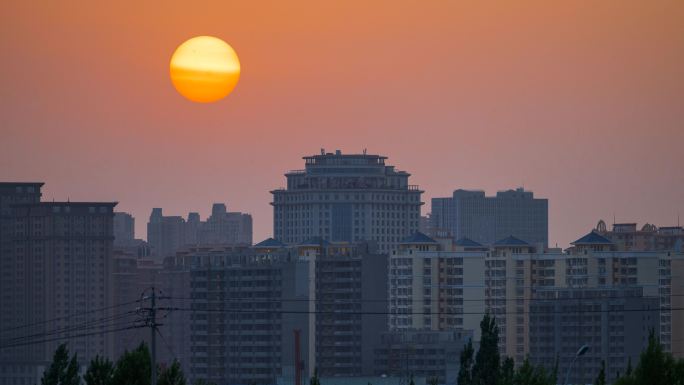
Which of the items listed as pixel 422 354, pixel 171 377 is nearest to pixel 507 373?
pixel 171 377

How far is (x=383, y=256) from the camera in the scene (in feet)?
581

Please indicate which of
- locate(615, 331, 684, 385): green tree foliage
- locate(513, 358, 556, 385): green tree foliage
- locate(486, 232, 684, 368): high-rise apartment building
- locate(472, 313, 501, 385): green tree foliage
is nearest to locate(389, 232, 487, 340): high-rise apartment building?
locate(486, 232, 684, 368): high-rise apartment building

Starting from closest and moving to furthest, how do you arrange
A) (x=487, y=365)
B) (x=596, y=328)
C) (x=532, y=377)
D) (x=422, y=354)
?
(x=532, y=377) → (x=487, y=365) → (x=596, y=328) → (x=422, y=354)

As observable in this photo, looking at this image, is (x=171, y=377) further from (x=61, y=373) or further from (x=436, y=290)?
(x=436, y=290)

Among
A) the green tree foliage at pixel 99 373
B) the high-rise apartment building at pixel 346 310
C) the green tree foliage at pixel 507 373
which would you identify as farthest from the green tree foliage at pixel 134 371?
the high-rise apartment building at pixel 346 310

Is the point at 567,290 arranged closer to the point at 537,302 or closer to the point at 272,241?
the point at 537,302

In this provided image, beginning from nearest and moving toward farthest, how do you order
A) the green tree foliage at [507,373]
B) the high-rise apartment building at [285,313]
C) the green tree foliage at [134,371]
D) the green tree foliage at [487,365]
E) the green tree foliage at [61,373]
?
the green tree foliage at [134,371], the green tree foliage at [507,373], the green tree foliage at [61,373], the green tree foliage at [487,365], the high-rise apartment building at [285,313]

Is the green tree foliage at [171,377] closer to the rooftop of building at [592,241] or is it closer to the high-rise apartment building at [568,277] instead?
the high-rise apartment building at [568,277]

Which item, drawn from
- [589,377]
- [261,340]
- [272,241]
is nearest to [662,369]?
[589,377]

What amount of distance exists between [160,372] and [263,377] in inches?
4143

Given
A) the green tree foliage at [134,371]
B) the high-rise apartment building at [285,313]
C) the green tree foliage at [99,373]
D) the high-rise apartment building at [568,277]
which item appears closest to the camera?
the green tree foliage at [134,371]

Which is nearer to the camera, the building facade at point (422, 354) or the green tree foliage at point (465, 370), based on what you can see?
the green tree foliage at point (465, 370)

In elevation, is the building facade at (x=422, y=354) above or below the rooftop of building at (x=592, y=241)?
below

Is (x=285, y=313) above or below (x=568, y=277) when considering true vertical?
below
